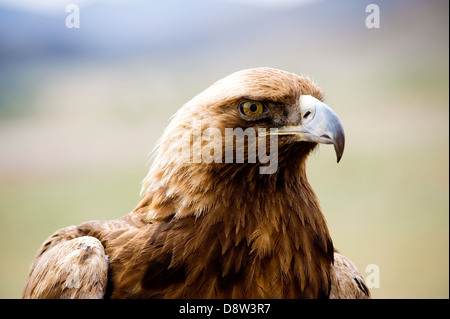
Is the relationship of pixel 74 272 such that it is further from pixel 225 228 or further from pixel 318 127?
pixel 318 127

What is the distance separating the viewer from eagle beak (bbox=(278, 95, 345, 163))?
1261mm

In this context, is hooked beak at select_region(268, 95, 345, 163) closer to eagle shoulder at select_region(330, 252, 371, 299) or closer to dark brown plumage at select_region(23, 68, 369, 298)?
dark brown plumage at select_region(23, 68, 369, 298)

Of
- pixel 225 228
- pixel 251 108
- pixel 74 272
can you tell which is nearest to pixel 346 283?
pixel 225 228

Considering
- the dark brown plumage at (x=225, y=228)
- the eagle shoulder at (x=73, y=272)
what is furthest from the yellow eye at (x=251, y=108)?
the eagle shoulder at (x=73, y=272)

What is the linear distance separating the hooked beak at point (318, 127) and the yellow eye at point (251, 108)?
0.30ft

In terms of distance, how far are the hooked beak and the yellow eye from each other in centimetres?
9

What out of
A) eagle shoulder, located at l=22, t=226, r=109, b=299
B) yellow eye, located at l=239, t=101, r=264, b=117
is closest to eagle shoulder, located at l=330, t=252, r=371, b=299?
yellow eye, located at l=239, t=101, r=264, b=117

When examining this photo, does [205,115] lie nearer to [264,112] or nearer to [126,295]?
[264,112]

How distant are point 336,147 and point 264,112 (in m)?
0.25

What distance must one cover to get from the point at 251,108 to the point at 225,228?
1.26ft

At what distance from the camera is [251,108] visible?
1.32 metres

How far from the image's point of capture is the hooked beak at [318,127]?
1261mm

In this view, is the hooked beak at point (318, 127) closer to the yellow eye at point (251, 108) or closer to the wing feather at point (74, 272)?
the yellow eye at point (251, 108)
